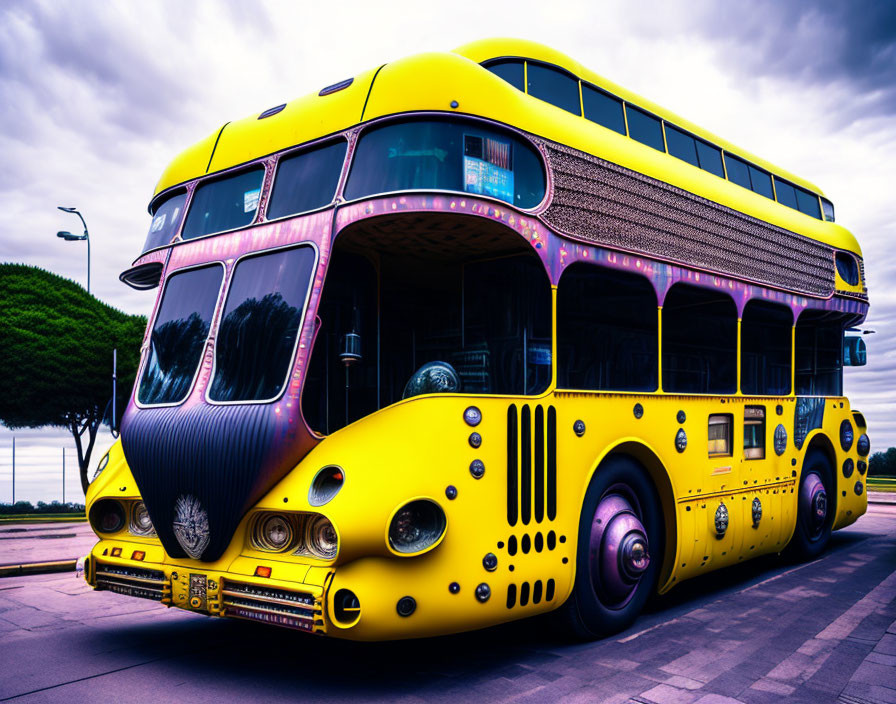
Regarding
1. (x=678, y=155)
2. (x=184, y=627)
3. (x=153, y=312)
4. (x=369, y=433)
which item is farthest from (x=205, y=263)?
(x=678, y=155)

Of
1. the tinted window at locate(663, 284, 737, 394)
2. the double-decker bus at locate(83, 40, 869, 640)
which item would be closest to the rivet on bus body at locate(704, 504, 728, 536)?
the double-decker bus at locate(83, 40, 869, 640)

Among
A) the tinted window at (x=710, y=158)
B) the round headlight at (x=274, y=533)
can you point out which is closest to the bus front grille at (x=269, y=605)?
the round headlight at (x=274, y=533)

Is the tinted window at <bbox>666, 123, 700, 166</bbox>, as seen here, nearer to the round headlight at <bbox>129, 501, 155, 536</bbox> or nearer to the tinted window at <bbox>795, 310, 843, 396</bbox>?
the tinted window at <bbox>795, 310, 843, 396</bbox>

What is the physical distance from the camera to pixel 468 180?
17.0 ft

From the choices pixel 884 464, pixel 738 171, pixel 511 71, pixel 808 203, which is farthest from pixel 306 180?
pixel 884 464

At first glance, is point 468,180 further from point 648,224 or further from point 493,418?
point 648,224

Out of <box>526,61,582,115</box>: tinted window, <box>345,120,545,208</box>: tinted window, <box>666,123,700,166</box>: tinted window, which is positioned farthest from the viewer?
<box>666,123,700,166</box>: tinted window

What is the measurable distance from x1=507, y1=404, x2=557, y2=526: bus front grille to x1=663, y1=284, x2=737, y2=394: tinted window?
6.85 feet

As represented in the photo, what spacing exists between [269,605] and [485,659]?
169cm

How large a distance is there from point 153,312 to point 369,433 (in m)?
2.49

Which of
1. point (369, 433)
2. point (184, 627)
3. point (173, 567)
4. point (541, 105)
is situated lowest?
point (184, 627)

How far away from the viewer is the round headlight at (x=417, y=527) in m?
4.56

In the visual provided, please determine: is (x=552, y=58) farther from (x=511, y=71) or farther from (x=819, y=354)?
(x=819, y=354)

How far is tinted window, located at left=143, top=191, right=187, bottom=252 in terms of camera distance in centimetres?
657
